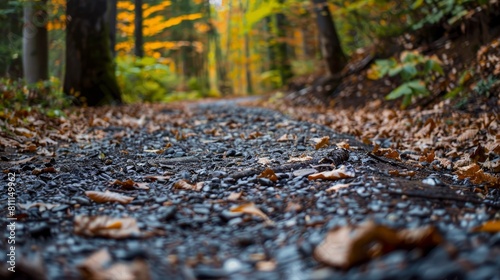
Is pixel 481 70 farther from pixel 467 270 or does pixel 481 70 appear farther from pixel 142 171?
pixel 467 270

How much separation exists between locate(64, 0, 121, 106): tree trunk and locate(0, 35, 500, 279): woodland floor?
3.59m

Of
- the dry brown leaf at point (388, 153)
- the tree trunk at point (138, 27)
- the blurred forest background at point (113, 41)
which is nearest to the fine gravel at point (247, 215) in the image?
the dry brown leaf at point (388, 153)

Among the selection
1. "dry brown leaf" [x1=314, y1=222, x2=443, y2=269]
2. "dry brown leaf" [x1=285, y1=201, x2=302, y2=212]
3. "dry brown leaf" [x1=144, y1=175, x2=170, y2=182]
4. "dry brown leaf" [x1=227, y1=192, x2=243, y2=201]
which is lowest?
"dry brown leaf" [x1=144, y1=175, x2=170, y2=182]

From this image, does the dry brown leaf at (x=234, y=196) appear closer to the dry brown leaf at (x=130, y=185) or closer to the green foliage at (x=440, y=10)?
the dry brown leaf at (x=130, y=185)

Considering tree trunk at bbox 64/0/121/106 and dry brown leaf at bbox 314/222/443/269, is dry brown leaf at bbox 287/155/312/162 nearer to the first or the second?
dry brown leaf at bbox 314/222/443/269

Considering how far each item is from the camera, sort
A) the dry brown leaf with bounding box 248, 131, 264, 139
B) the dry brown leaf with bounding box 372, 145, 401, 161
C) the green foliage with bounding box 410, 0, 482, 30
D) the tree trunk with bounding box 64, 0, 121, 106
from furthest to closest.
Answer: the tree trunk with bounding box 64, 0, 121, 106
the green foliage with bounding box 410, 0, 482, 30
the dry brown leaf with bounding box 248, 131, 264, 139
the dry brown leaf with bounding box 372, 145, 401, 161

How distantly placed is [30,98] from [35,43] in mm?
1954

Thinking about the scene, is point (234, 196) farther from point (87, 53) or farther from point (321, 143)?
point (87, 53)

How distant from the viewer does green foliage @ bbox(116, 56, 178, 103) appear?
39.9ft

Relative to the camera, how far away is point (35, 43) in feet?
25.0

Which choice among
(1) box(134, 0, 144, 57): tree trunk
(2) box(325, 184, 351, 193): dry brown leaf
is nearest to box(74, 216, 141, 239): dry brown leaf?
(2) box(325, 184, 351, 193): dry brown leaf

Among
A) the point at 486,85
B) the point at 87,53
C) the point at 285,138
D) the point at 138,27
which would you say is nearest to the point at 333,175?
the point at 285,138

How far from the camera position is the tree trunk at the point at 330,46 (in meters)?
9.73

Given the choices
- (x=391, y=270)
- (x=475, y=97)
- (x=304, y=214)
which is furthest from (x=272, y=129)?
(x=391, y=270)
